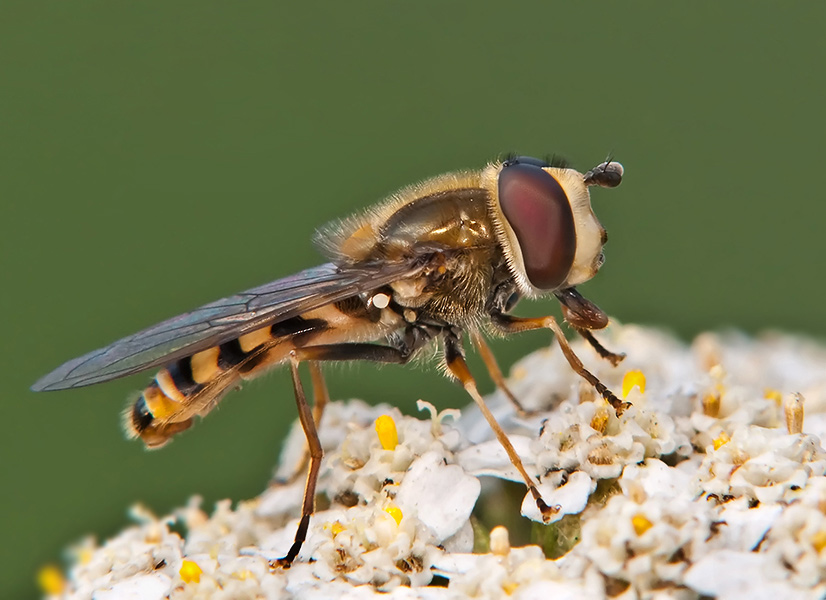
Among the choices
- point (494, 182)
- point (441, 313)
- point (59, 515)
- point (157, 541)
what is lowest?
point (59, 515)

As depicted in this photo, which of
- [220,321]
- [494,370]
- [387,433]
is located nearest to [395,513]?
[387,433]

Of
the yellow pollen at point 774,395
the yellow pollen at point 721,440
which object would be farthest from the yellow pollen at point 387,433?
the yellow pollen at point 774,395

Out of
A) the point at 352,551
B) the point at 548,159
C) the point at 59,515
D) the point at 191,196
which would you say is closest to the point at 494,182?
the point at 548,159

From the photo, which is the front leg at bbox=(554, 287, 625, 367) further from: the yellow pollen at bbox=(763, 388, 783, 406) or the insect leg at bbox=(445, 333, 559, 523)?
the yellow pollen at bbox=(763, 388, 783, 406)

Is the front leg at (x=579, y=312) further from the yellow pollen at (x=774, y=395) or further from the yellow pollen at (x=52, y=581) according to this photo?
the yellow pollen at (x=52, y=581)

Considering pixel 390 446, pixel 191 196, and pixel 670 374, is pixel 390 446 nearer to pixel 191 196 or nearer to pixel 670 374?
pixel 670 374

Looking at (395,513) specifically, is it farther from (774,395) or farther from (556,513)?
(774,395)

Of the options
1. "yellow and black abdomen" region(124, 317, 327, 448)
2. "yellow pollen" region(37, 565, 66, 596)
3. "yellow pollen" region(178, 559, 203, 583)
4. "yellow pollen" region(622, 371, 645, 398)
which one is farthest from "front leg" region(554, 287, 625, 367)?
"yellow pollen" region(37, 565, 66, 596)
